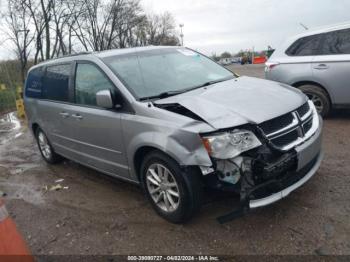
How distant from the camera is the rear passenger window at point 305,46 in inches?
252

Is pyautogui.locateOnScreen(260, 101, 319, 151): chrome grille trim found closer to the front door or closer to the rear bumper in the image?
the rear bumper

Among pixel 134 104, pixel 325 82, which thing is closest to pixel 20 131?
pixel 134 104

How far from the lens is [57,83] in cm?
496

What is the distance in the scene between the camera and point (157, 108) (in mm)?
3352

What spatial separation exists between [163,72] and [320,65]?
11.9ft

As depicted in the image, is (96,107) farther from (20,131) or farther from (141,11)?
(141,11)

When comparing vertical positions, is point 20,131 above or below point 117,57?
below

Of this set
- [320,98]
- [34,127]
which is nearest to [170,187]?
[34,127]

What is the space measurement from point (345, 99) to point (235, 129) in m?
4.08

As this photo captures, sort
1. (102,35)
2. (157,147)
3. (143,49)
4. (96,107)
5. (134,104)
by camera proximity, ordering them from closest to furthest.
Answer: (157,147) → (134,104) → (96,107) → (143,49) → (102,35)

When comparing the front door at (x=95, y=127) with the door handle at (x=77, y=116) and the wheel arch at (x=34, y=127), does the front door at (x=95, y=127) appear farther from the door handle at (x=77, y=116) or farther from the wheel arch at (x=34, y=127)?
the wheel arch at (x=34, y=127)

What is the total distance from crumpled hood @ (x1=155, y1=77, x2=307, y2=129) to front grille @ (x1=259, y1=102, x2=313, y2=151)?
0.06 m

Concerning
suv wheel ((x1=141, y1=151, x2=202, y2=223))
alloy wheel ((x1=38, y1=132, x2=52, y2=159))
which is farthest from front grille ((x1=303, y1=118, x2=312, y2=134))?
alloy wheel ((x1=38, y1=132, x2=52, y2=159))

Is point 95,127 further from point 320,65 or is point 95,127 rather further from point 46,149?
point 320,65
